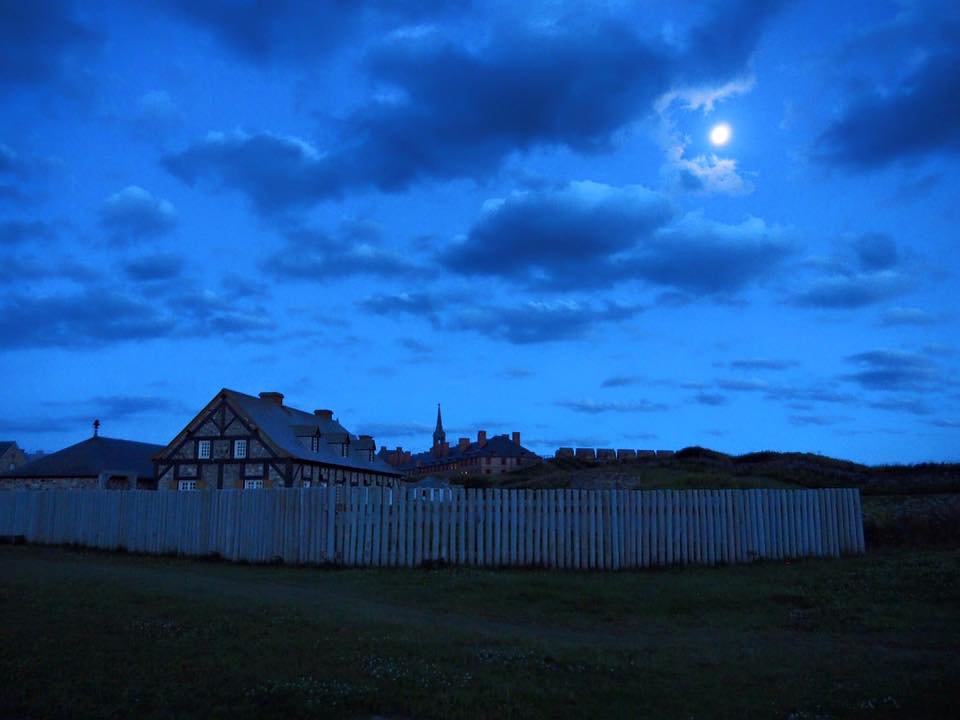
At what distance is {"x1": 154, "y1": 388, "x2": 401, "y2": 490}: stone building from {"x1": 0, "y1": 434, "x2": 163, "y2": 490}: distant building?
540cm

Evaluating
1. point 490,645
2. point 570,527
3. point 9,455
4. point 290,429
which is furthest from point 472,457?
point 490,645

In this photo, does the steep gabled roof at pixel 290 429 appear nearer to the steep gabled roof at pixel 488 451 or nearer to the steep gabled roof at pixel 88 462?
the steep gabled roof at pixel 88 462

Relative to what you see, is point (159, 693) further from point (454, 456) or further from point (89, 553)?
point (454, 456)

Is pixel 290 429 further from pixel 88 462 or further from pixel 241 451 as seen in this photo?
pixel 88 462

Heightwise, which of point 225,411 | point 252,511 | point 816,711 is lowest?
point 816,711

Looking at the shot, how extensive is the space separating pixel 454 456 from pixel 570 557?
99.7m

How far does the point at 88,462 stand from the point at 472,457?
69.1 m

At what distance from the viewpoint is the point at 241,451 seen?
136 ft

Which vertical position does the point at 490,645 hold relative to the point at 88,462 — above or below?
below

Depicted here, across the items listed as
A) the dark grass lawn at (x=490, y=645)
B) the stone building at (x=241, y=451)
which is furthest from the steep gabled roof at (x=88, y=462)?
the dark grass lawn at (x=490, y=645)

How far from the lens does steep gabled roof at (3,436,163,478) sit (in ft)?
151

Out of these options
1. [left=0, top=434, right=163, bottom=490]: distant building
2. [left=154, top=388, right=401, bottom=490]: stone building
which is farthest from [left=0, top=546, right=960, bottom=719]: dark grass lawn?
[left=0, top=434, right=163, bottom=490]: distant building

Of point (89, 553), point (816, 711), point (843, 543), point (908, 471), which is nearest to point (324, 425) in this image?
point (89, 553)

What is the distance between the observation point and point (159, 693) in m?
6.85
